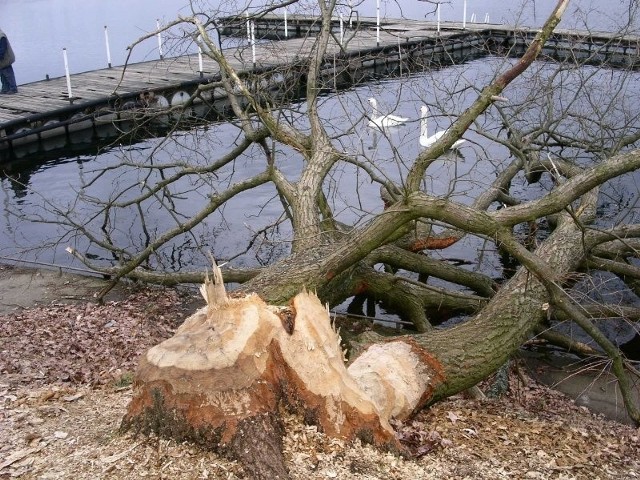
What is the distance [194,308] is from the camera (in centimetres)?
1081

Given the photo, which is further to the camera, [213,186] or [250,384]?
[213,186]

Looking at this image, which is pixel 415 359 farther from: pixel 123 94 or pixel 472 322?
pixel 123 94

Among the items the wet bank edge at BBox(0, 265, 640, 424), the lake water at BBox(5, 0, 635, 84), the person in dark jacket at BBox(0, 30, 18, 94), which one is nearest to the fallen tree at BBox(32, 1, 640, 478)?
the wet bank edge at BBox(0, 265, 640, 424)

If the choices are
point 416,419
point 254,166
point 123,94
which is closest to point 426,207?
point 416,419

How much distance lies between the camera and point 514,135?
11.1 m

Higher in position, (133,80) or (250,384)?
(133,80)

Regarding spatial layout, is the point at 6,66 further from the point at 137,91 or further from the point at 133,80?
the point at 133,80

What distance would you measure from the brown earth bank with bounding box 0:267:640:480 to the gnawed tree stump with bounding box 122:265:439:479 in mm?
118

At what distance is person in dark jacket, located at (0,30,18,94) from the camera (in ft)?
69.6

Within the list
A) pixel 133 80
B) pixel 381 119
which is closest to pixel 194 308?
pixel 381 119

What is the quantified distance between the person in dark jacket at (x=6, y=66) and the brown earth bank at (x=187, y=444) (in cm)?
1450

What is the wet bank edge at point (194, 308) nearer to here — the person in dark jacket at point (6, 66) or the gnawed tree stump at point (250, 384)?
the gnawed tree stump at point (250, 384)

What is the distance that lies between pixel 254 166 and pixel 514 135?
8.20 metres

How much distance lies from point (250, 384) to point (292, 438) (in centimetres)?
48
